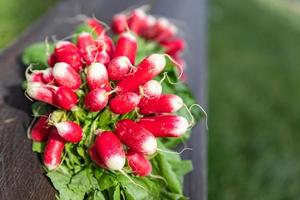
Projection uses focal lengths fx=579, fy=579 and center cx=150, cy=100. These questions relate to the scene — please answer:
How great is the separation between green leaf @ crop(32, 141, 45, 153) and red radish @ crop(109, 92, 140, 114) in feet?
0.76

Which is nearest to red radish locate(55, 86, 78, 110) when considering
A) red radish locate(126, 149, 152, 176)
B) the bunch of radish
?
the bunch of radish

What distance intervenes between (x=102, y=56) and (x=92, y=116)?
21 cm

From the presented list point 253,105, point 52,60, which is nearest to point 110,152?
point 52,60

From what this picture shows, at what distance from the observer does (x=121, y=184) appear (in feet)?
5.13

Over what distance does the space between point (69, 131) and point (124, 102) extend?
0.55 ft

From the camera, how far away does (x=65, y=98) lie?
5.11 ft

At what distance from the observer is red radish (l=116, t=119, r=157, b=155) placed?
1533 millimetres

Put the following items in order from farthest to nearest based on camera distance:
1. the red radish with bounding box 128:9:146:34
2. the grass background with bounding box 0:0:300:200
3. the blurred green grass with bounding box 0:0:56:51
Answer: the grass background with bounding box 0:0:300:200 < the blurred green grass with bounding box 0:0:56:51 < the red radish with bounding box 128:9:146:34

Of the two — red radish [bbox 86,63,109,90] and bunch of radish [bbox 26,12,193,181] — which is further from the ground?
red radish [bbox 86,63,109,90]

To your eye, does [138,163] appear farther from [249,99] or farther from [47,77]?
[249,99]

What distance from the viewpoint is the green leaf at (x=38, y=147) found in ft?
5.36

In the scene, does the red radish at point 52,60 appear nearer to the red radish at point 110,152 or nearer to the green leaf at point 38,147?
the green leaf at point 38,147

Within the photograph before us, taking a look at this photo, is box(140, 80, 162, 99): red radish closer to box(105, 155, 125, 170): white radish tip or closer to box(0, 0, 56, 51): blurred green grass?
box(105, 155, 125, 170): white radish tip

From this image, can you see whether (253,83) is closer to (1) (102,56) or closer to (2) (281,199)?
(2) (281,199)
